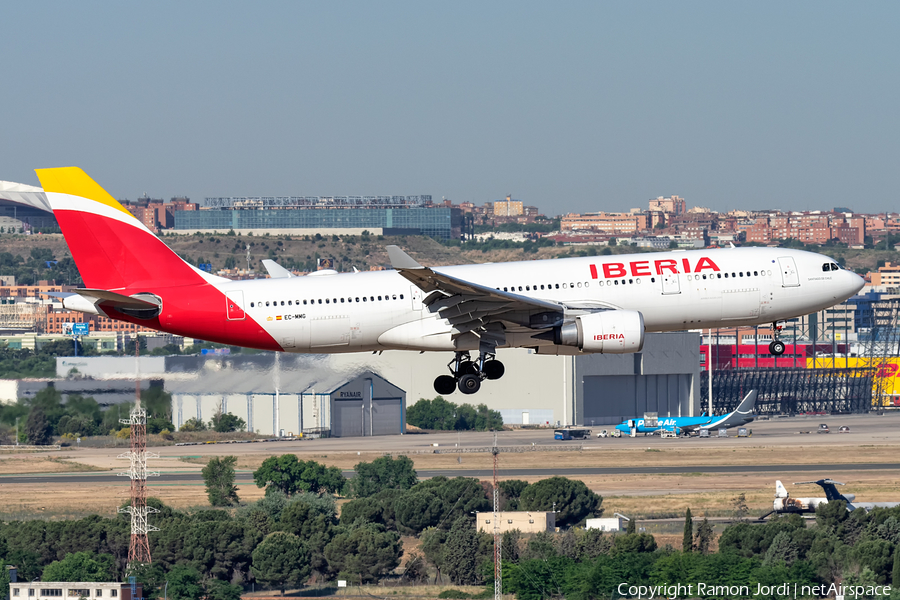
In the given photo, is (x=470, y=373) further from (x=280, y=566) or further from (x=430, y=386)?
(x=430, y=386)

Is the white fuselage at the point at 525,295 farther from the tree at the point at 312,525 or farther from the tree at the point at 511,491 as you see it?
the tree at the point at 511,491

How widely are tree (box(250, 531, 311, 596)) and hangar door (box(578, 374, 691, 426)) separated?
71.4 m

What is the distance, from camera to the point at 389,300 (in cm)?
4894

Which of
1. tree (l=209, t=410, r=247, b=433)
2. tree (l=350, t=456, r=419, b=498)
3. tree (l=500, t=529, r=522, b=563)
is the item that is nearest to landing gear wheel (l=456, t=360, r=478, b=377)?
tree (l=500, t=529, r=522, b=563)

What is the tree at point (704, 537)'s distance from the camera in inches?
3204

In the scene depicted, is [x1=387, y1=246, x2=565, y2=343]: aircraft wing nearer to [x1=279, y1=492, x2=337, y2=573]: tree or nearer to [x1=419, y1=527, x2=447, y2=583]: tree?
[x1=419, y1=527, x2=447, y2=583]: tree

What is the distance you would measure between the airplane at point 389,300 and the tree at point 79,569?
1454 inches

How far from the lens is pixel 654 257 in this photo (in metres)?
51.0

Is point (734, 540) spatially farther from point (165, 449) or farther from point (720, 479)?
point (165, 449)

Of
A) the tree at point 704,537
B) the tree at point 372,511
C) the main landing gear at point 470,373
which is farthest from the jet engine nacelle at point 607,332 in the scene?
the tree at point 372,511

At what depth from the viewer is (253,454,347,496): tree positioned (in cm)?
10406

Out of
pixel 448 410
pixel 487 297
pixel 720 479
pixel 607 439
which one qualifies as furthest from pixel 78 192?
pixel 448 410

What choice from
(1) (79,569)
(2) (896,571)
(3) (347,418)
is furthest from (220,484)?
(2) (896,571)

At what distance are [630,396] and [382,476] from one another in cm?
5520
